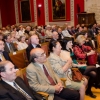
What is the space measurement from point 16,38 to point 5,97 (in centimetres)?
469

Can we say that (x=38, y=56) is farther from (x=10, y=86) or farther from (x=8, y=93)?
(x=8, y=93)

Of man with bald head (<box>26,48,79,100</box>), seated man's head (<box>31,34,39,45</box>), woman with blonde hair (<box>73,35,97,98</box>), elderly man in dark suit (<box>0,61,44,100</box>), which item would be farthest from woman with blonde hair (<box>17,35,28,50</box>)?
A: elderly man in dark suit (<box>0,61,44,100</box>)

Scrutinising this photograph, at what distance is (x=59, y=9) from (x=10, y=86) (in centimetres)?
1213

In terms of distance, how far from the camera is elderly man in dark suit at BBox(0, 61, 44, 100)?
2.06 metres

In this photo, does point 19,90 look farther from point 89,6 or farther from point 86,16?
point 89,6

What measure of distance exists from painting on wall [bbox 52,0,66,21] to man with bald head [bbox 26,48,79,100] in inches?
435

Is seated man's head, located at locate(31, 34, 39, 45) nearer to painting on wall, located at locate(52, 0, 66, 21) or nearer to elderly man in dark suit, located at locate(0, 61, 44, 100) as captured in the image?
elderly man in dark suit, located at locate(0, 61, 44, 100)

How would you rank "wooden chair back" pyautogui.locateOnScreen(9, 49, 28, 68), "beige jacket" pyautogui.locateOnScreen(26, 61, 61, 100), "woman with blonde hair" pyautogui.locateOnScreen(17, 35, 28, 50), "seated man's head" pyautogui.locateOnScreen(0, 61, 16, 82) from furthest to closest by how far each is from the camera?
"woman with blonde hair" pyautogui.locateOnScreen(17, 35, 28, 50), "wooden chair back" pyautogui.locateOnScreen(9, 49, 28, 68), "beige jacket" pyautogui.locateOnScreen(26, 61, 61, 100), "seated man's head" pyautogui.locateOnScreen(0, 61, 16, 82)

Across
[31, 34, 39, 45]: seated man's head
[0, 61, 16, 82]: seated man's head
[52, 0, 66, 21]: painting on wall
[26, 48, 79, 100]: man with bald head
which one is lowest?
[26, 48, 79, 100]: man with bald head

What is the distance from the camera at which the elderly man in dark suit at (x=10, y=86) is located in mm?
2057

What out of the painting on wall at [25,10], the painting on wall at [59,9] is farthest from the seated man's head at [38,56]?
the painting on wall at [25,10]

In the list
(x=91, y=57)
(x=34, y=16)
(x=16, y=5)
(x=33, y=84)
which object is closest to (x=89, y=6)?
(x=34, y=16)

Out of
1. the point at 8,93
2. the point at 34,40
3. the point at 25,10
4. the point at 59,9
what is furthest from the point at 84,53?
the point at 25,10

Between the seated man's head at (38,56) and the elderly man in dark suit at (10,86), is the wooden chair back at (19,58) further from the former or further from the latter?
the elderly man in dark suit at (10,86)
